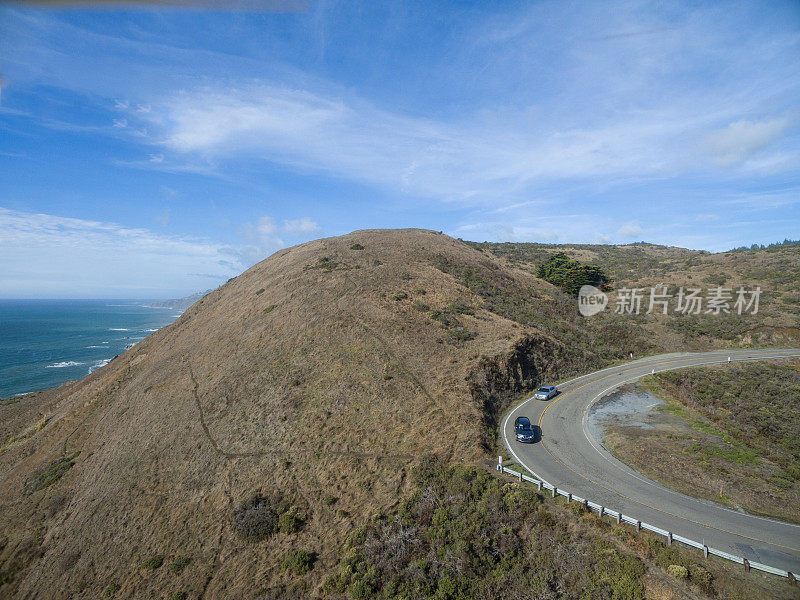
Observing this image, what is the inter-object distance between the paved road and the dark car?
44 centimetres

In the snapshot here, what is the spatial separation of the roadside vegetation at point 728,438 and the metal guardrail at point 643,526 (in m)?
4.83

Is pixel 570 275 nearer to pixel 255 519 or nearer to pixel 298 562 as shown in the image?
pixel 298 562

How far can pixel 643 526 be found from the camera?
1644 cm

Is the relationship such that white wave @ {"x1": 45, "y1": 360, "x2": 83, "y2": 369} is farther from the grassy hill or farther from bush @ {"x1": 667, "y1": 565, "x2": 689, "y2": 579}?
bush @ {"x1": 667, "y1": 565, "x2": 689, "y2": 579}

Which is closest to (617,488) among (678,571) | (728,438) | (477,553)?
(678,571)

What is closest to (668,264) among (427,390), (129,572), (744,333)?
(744,333)

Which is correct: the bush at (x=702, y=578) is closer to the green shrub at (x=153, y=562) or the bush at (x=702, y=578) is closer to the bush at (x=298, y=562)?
the bush at (x=298, y=562)

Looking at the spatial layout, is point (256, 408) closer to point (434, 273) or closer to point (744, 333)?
point (434, 273)

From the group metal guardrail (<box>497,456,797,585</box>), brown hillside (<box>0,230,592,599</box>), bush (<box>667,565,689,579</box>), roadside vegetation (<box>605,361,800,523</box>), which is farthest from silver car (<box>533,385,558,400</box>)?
bush (<box>667,565,689,579</box>)

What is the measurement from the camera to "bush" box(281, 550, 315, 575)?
63.2ft

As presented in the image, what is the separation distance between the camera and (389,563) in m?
18.1

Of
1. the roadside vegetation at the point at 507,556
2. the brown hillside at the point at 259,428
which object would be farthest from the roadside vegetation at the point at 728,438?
the brown hillside at the point at 259,428

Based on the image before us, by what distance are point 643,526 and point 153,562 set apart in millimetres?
28068

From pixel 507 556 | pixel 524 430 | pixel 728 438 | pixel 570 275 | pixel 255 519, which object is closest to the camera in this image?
pixel 507 556
